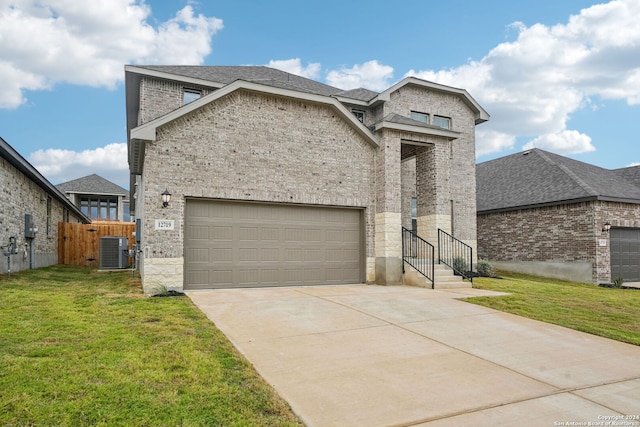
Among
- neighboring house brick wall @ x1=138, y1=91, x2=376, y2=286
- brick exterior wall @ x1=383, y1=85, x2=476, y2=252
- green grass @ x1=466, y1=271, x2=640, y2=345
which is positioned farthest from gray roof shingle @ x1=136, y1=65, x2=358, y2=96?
green grass @ x1=466, y1=271, x2=640, y2=345

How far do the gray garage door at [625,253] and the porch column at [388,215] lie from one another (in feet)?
36.2

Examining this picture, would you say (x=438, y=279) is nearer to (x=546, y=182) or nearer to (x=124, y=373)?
(x=124, y=373)

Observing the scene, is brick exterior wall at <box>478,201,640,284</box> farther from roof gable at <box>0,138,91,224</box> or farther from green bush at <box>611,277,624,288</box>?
roof gable at <box>0,138,91,224</box>

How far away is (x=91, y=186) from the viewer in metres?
34.6

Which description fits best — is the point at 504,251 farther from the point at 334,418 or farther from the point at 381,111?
the point at 334,418

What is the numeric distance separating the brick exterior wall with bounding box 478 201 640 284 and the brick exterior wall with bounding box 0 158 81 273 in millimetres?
19895

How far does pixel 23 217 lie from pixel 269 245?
9027mm

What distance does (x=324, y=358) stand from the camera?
193 inches

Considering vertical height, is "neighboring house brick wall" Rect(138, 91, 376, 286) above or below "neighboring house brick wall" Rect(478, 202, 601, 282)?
above

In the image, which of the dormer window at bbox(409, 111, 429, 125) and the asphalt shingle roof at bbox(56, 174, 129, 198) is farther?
the asphalt shingle roof at bbox(56, 174, 129, 198)

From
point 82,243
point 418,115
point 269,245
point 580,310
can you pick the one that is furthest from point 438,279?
point 82,243

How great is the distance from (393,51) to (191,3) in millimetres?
7314

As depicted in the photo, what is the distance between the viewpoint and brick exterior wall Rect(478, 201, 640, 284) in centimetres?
1650

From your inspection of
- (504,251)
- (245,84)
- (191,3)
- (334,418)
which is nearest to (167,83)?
(191,3)
